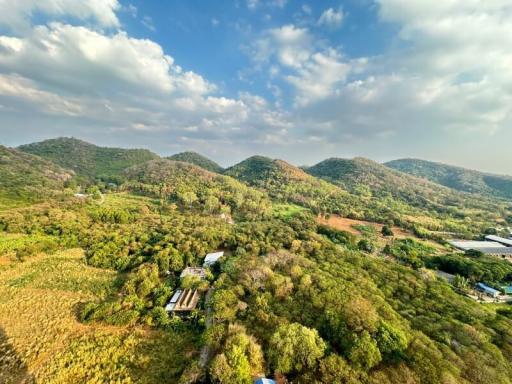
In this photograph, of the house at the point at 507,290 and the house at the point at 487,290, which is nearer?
the house at the point at 487,290

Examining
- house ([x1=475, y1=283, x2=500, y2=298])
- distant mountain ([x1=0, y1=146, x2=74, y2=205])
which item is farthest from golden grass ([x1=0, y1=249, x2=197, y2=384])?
distant mountain ([x1=0, y1=146, x2=74, y2=205])

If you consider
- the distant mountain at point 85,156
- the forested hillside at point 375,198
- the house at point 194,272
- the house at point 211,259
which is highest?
the distant mountain at point 85,156

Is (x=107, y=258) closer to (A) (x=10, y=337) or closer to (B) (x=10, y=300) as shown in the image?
(B) (x=10, y=300)

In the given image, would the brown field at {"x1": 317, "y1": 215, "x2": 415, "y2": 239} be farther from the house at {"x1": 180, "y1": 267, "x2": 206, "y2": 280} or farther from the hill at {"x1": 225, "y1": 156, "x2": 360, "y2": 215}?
the house at {"x1": 180, "y1": 267, "x2": 206, "y2": 280}

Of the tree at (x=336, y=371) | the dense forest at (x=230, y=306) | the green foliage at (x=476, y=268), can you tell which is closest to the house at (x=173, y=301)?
the dense forest at (x=230, y=306)

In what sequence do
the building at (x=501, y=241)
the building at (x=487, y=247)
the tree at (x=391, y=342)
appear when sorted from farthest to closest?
1. the building at (x=501, y=241)
2. the building at (x=487, y=247)
3. the tree at (x=391, y=342)

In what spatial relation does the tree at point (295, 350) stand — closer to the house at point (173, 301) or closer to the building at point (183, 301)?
the building at point (183, 301)
